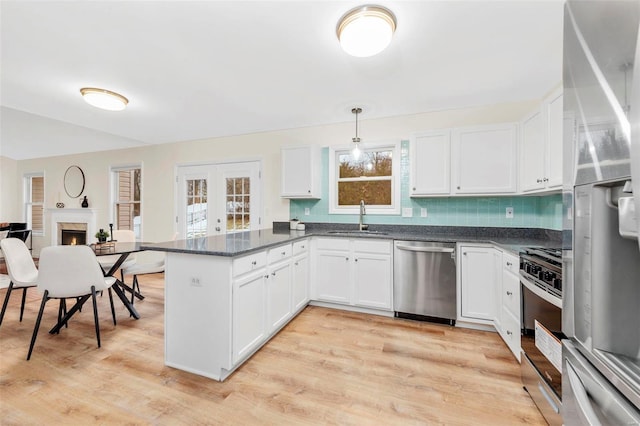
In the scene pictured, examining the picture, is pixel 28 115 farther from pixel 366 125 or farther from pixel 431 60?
pixel 431 60

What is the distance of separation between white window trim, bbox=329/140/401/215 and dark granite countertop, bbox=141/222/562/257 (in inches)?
8.2

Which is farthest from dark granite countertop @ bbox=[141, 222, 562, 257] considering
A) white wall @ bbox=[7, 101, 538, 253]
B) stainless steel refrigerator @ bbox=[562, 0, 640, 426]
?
stainless steel refrigerator @ bbox=[562, 0, 640, 426]

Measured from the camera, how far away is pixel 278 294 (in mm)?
2516

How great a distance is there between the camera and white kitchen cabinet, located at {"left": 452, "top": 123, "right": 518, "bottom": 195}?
279 cm

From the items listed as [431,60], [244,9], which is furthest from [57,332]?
[431,60]

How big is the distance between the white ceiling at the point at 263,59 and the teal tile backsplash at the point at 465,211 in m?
0.98

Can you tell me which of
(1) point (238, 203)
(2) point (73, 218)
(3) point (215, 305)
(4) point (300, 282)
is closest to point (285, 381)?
(3) point (215, 305)

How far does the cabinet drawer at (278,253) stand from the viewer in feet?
7.77

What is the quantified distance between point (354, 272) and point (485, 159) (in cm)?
187

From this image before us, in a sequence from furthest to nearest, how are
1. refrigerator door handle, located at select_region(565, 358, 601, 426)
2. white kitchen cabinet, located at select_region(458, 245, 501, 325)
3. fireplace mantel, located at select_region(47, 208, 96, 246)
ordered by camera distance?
fireplace mantel, located at select_region(47, 208, 96, 246), white kitchen cabinet, located at select_region(458, 245, 501, 325), refrigerator door handle, located at select_region(565, 358, 601, 426)

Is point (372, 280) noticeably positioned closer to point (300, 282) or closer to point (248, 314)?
point (300, 282)

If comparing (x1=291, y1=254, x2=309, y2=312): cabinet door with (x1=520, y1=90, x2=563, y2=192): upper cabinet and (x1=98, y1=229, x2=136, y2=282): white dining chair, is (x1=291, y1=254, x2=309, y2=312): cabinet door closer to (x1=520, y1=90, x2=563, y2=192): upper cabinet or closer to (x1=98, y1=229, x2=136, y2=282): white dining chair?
(x1=98, y1=229, x2=136, y2=282): white dining chair

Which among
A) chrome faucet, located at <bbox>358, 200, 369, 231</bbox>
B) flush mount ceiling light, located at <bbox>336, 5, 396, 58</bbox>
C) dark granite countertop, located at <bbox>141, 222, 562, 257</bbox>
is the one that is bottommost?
dark granite countertop, located at <bbox>141, 222, 562, 257</bbox>

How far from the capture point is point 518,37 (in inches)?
75.7
